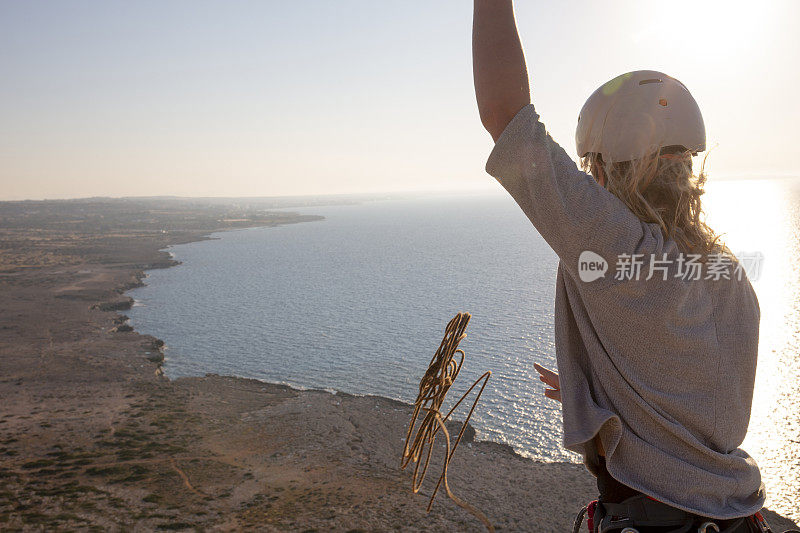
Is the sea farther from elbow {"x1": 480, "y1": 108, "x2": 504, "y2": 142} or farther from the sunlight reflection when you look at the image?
elbow {"x1": 480, "y1": 108, "x2": 504, "y2": 142}

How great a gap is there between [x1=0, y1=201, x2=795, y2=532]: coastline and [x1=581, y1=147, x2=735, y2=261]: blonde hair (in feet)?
52.7

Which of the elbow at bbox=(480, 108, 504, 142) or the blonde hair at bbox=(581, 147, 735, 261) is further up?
the elbow at bbox=(480, 108, 504, 142)

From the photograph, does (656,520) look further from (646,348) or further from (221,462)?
(221,462)

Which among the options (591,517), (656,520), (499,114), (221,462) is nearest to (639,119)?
(499,114)

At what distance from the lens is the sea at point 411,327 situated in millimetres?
25594

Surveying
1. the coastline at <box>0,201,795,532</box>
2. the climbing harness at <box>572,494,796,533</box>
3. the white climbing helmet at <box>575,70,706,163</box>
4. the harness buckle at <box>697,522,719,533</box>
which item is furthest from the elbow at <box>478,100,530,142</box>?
the coastline at <box>0,201,795,532</box>

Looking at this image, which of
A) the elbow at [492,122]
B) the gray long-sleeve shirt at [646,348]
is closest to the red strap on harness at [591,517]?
the gray long-sleeve shirt at [646,348]

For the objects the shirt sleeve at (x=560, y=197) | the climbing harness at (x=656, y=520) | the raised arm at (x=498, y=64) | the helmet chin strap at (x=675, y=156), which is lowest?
the climbing harness at (x=656, y=520)

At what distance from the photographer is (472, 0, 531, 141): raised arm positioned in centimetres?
124

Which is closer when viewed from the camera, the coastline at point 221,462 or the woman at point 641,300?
the woman at point 641,300

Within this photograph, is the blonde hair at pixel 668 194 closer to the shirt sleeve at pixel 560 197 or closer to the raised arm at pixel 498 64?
the shirt sleeve at pixel 560 197

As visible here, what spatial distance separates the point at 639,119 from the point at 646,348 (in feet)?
2.08

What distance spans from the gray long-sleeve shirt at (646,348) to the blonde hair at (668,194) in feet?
0.18

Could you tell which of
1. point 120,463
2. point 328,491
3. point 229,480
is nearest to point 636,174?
point 328,491
